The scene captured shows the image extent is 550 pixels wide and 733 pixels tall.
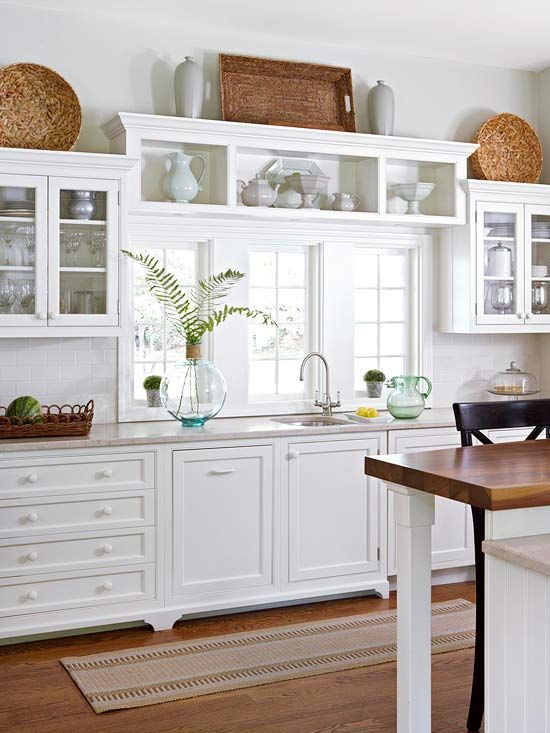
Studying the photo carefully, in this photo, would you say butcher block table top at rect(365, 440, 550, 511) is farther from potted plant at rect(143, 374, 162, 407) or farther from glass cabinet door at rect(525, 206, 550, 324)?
glass cabinet door at rect(525, 206, 550, 324)

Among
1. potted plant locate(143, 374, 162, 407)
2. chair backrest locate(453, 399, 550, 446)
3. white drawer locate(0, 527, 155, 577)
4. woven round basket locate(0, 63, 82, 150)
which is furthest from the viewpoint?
potted plant locate(143, 374, 162, 407)

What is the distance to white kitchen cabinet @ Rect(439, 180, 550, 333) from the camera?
4.97 m

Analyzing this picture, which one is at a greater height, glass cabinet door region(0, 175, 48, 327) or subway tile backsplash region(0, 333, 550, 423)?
glass cabinet door region(0, 175, 48, 327)

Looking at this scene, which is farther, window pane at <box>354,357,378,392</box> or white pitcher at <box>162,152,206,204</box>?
window pane at <box>354,357,378,392</box>

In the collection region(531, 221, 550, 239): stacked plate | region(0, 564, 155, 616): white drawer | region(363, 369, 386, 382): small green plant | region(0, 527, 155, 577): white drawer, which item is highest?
region(531, 221, 550, 239): stacked plate

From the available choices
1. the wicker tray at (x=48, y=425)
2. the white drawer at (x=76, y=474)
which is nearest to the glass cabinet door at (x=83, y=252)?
the wicker tray at (x=48, y=425)

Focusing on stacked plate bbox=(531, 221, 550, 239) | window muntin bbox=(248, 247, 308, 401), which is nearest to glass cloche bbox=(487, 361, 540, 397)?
stacked plate bbox=(531, 221, 550, 239)

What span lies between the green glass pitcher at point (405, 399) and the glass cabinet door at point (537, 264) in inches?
36.1

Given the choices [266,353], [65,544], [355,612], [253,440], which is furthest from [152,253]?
[355,612]

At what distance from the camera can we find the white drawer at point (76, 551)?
12.4 feet

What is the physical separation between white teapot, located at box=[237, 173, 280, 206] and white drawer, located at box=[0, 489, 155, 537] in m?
1.58

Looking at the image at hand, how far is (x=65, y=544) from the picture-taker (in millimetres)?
3848

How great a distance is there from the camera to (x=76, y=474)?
3.87 m

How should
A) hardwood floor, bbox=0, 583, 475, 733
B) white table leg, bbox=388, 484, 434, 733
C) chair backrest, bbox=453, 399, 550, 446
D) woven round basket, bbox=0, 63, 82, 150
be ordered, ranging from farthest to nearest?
1. woven round basket, bbox=0, 63, 82, 150
2. chair backrest, bbox=453, 399, 550, 446
3. hardwood floor, bbox=0, 583, 475, 733
4. white table leg, bbox=388, 484, 434, 733
